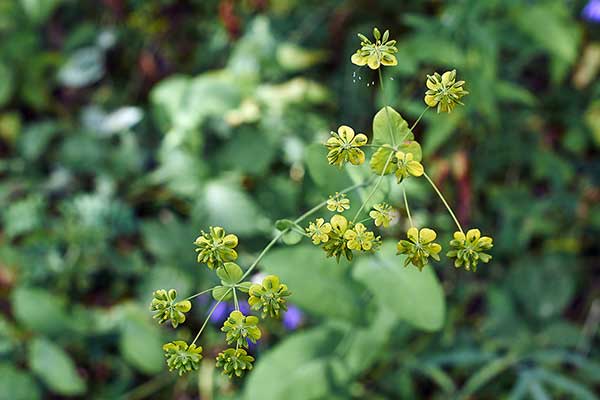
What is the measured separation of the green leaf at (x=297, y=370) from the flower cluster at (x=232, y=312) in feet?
2.50

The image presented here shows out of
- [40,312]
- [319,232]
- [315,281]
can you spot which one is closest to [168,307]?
[319,232]

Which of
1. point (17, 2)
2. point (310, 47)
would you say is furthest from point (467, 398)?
point (17, 2)

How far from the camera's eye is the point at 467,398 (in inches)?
77.9

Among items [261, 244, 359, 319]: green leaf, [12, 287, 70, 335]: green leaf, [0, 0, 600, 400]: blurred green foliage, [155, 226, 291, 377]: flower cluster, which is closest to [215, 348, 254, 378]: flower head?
[155, 226, 291, 377]: flower cluster

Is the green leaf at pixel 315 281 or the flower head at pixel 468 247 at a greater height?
the green leaf at pixel 315 281

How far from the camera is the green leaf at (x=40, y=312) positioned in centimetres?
195

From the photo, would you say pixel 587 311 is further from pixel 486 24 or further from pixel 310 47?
pixel 310 47

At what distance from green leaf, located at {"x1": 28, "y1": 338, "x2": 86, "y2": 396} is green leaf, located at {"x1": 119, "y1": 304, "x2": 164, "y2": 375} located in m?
0.14

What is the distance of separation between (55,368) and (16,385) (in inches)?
4.3

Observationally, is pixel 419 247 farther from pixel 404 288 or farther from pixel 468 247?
pixel 404 288

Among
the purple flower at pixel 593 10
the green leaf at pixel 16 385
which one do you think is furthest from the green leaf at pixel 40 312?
the purple flower at pixel 593 10

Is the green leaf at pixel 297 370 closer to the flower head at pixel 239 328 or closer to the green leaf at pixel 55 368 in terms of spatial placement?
the green leaf at pixel 55 368

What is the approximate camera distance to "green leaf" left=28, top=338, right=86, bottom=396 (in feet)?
6.19

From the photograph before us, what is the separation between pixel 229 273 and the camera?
835 mm
